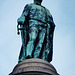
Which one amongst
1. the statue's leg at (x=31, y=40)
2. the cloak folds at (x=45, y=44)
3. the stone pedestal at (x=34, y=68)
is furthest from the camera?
the cloak folds at (x=45, y=44)

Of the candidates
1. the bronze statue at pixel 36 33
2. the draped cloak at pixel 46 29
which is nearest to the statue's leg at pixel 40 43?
the bronze statue at pixel 36 33

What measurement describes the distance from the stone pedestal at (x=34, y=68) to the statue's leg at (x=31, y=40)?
95 cm

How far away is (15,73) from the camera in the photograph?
1114 cm

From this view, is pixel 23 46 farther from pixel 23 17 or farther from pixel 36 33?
pixel 23 17

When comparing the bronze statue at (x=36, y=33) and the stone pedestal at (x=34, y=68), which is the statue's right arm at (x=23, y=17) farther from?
the stone pedestal at (x=34, y=68)

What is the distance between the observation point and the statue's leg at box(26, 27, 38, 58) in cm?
1254

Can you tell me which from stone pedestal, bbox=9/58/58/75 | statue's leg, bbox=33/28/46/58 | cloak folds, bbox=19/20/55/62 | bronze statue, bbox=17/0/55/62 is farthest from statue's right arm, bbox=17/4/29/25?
stone pedestal, bbox=9/58/58/75

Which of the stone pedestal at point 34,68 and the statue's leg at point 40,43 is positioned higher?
the statue's leg at point 40,43

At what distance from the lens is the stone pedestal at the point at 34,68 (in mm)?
10891

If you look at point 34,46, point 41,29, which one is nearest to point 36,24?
point 41,29

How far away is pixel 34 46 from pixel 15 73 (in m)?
2.22

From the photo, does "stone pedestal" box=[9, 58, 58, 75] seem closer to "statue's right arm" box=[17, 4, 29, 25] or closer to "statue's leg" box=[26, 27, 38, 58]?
"statue's leg" box=[26, 27, 38, 58]

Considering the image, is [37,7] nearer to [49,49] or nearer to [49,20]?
[49,20]

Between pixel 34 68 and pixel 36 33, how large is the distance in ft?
8.79
